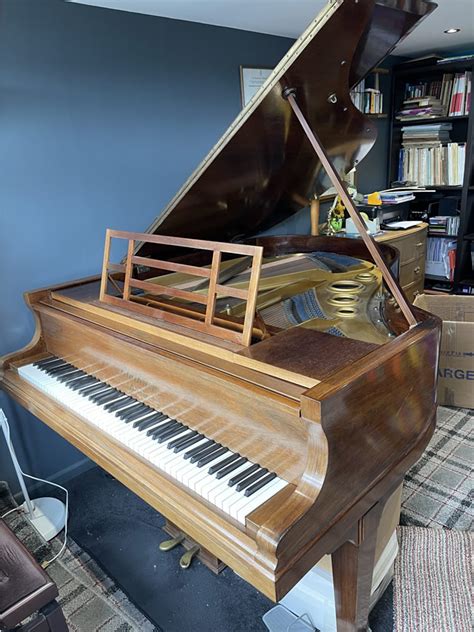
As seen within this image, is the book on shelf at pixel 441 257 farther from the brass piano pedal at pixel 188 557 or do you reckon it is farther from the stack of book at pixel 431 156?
the brass piano pedal at pixel 188 557

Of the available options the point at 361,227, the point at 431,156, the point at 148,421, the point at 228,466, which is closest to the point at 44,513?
the point at 148,421

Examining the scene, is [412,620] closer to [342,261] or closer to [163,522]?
[163,522]

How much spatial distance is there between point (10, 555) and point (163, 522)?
935 millimetres

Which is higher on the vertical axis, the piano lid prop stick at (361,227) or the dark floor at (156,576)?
the piano lid prop stick at (361,227)

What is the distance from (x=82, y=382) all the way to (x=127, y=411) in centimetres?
30

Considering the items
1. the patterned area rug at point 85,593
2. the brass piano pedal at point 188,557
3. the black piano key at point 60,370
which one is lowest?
the patterned area rug at point 85,593

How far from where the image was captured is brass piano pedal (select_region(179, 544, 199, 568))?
1818mm

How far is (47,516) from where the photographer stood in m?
2.11

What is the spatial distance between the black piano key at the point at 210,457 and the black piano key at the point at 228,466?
30mm

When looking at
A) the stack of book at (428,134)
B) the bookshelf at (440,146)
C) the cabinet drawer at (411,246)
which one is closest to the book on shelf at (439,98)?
the bookshelf at (440,146)

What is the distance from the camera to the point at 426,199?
4359 millimetres

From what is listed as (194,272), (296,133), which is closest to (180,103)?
(296,133)

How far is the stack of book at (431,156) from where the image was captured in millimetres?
3926

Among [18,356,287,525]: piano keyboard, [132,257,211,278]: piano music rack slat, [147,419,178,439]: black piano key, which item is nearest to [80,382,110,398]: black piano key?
[18,356,287,525]: piano keyboard
